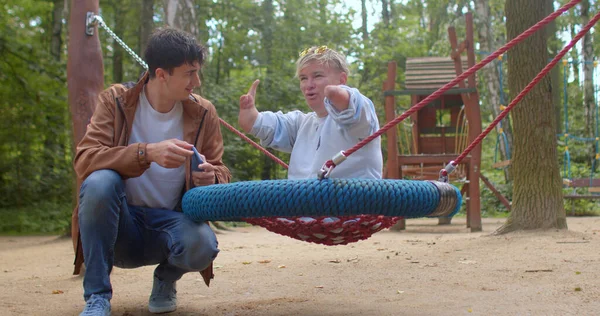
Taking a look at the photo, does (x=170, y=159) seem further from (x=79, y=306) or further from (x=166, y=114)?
(x=79, y=306)

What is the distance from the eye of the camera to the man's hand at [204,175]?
2.62 meters

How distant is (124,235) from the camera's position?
2693 millimetres

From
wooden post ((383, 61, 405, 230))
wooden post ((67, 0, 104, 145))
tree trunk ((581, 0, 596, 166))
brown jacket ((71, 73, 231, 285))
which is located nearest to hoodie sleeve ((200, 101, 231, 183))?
brown jacket ((71, 73, 231, 285))

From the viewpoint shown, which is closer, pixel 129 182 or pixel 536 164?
pixel 129 182

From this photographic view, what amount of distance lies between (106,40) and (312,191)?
50.9 ft

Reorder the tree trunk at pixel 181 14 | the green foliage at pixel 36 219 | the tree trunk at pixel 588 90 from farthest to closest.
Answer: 1. the tree trunk at pixel 588 90
2. the green foliage at pixel 36 219
3. the tree trunk at pixel 181 14

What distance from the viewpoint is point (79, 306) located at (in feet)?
10.8

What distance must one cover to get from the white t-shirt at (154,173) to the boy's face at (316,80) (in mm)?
592

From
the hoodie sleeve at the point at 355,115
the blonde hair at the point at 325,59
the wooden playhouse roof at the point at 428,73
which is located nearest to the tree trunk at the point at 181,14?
the wooden playhouse roof at the point at 428,73

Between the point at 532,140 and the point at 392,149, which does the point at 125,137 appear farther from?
the point at 392,149

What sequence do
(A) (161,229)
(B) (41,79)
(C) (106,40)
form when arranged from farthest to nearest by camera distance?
(C) (106,40), (B) (41,79), (A) (161,229)

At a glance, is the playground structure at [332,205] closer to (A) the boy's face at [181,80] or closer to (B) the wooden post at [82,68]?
(A) the boy's face at [181,80]

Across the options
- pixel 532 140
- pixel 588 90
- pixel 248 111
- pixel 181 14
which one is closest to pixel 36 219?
pixel 181 14

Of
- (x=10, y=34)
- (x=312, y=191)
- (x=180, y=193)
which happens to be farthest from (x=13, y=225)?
(x=312, y=191)
